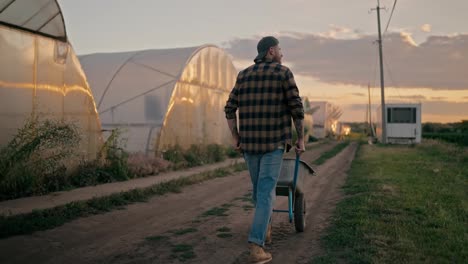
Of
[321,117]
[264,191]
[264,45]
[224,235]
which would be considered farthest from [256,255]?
[321,117]

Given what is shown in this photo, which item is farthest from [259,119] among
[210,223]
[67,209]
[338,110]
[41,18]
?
[338,110]

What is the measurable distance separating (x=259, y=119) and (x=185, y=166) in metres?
11.7

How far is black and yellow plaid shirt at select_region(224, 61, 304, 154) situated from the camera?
4.93 metres

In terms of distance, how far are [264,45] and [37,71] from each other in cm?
697

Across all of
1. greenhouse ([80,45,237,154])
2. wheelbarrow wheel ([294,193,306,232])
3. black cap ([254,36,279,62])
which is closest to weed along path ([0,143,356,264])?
wheelbarrow wheel ([294,193,306,232])

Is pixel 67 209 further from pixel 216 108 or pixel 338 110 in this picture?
pixel 338 110

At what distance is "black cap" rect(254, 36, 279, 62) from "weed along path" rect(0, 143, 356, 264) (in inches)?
82.2

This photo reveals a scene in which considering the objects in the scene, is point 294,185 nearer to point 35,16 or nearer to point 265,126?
point 265,126

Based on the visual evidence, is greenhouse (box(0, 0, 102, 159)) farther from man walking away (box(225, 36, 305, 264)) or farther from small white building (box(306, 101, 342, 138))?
small white building (box(306, 101, 342, 138))

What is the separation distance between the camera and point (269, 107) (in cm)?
496

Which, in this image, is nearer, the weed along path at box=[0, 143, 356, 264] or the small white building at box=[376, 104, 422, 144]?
the weed along path at box=[0, 143, 356, 264]

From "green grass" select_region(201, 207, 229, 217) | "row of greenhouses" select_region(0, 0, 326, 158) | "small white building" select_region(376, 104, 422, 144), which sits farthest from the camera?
"small white building" select_region(376, 104, 422, 144)

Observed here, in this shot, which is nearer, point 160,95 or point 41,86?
point 41,86

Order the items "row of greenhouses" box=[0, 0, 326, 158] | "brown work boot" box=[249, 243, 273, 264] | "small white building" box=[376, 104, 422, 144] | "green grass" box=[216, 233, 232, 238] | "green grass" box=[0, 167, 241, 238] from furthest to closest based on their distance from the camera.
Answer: "small white building" box=[376, 104, 422, 144] < "row of greenhouses" box=[0, 0, 326, 158] < "green grass" box=[0, 167, 241, 238] < "green grass" box=[216, 233, 232, 238] < "brown work boot" box=[249, 243, 273, 264]
